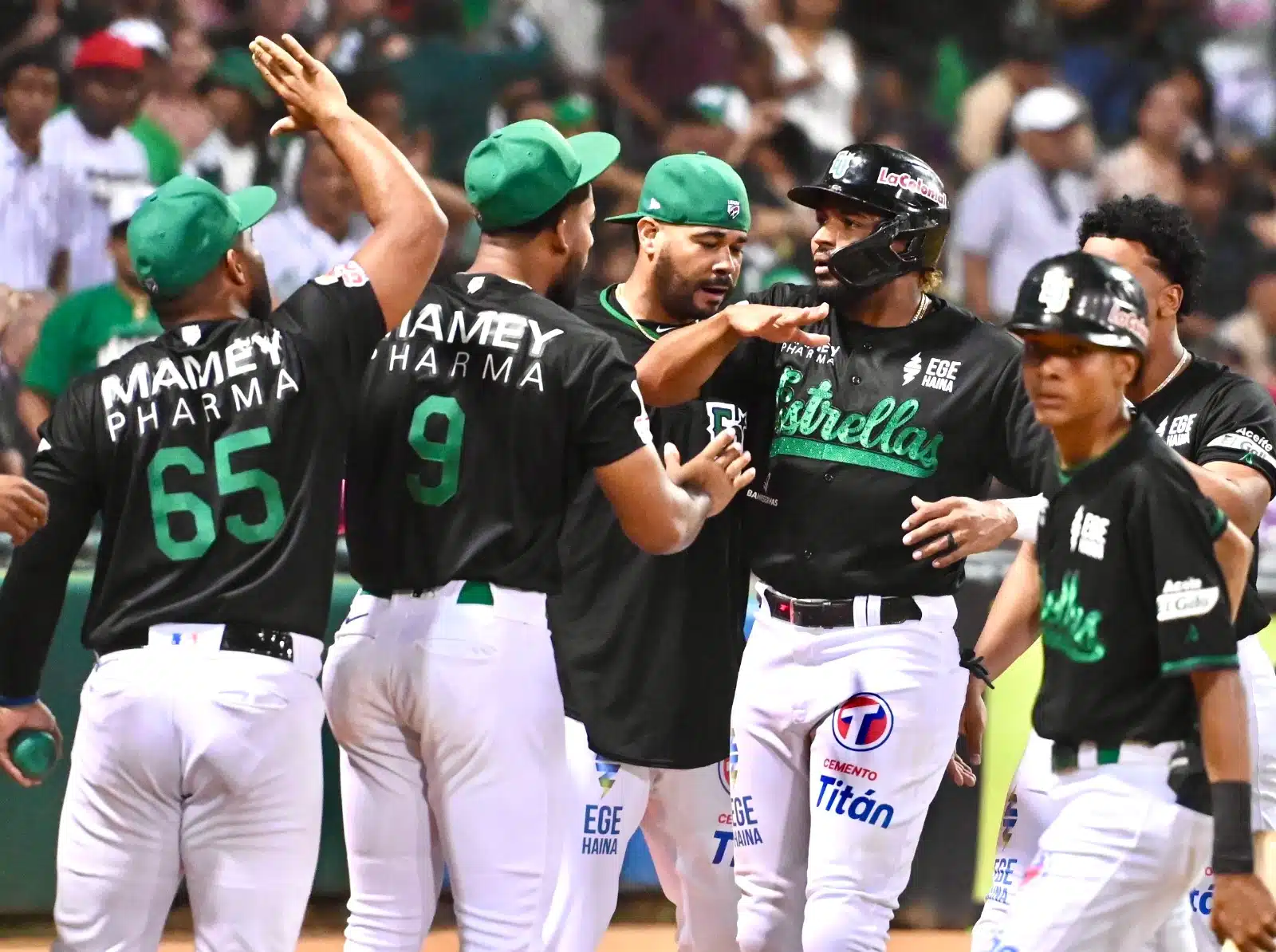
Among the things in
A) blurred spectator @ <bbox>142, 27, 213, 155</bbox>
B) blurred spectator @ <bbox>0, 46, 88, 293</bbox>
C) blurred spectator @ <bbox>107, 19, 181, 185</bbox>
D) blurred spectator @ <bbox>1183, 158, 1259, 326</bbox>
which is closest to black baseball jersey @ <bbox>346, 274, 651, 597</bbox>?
blurred spectator @ <bbox>0, 46, 88, 293</bbox>

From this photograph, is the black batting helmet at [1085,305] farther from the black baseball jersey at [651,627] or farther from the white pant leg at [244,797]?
the white pant leg at [244,797]

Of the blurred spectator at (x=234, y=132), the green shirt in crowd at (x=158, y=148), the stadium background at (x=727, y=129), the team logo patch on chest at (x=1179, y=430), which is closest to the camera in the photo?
the team logo patch on chest at (x=1179, y=430)

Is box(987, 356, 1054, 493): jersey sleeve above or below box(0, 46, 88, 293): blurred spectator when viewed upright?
below

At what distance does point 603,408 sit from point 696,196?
968 millimetres

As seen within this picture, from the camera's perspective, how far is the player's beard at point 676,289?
4586 mm

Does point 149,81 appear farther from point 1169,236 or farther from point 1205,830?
point 1205,830

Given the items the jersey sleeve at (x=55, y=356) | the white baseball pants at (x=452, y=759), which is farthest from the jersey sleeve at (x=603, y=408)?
the jersey sleeve at (x=55, y=356)

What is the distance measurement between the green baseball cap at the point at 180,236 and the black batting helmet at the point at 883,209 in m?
1.47

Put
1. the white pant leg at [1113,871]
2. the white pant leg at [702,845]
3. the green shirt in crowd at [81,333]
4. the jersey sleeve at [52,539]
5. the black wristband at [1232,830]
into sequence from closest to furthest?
the black wristband at [1232,830] < the white pant leg at [1113,871] < the jersey sleeve at [52,539] < the white pant leg at [702,845] < the green shirt in crowd at [81,333]

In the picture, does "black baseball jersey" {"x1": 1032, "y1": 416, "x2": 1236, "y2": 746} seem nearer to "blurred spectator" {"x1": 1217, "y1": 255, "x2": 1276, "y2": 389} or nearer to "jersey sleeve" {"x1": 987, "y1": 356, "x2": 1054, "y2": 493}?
"jersey sleeve" {"x1": 987, "y1": 356, "x2": 1054, "y2": 493}

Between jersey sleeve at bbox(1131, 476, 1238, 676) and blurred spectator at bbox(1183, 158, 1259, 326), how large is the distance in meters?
6.76

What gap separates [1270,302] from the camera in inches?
375

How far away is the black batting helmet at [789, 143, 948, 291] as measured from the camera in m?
4.35

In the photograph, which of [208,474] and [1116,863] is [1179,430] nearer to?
[1116,863]
